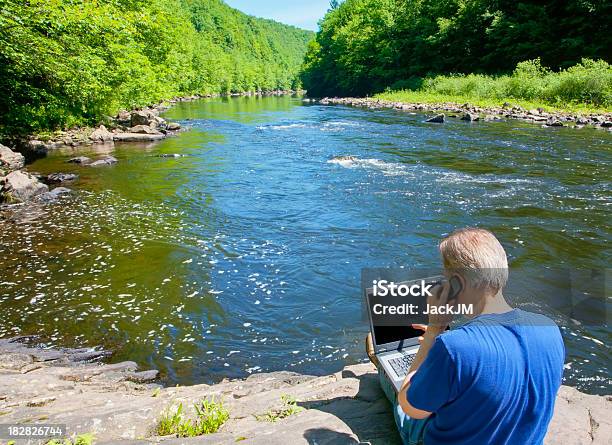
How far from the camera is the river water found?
19.5 ft

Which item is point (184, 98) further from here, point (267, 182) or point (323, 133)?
point (267, 182)

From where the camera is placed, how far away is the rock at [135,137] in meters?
25.0

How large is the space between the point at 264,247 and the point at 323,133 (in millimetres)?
19256

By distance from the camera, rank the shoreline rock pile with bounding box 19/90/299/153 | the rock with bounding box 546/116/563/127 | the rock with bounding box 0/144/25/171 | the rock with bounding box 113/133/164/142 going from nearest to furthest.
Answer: the rock with bounding box 0/144/25/171, the shoreline rock pile with bounding box 19/90/299/153, the rock with bounding box 113/133/164/142, the rock with bounding box 546/116/563/127

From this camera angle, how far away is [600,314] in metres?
6.29

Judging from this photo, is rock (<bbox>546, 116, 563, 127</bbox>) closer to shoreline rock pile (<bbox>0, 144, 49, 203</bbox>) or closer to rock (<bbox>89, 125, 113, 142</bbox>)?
rock (<bbox>89, 125, 113, 142</bbox>)

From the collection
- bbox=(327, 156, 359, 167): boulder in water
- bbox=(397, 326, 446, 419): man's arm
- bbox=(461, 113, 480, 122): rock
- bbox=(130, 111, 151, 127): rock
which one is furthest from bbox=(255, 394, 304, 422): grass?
bbox=(461, 113, 480, 122): rock

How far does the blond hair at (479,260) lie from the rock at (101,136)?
25514 mm

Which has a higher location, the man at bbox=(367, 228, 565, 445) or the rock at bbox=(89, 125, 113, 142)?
the rock at bbox=(89, 125, 113, 142)

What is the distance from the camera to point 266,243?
955cm

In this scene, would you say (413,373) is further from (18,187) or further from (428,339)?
(18,187)

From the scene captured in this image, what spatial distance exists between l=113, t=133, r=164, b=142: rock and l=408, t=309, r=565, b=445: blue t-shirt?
25.8m

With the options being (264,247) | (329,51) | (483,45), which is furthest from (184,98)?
(264,247)

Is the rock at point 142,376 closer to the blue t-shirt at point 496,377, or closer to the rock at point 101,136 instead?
the blue t-shirt at point 496,377
